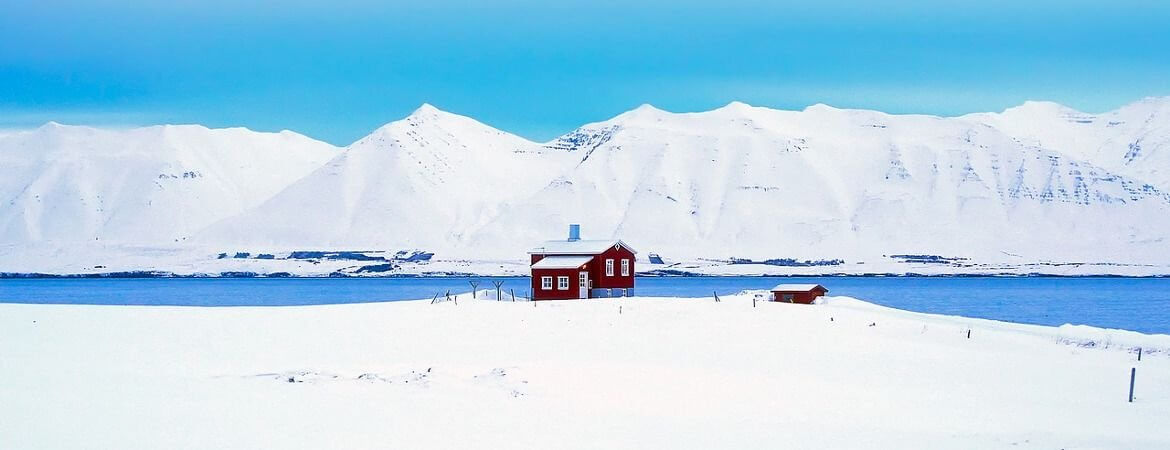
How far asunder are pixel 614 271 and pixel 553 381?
33396 millimetres

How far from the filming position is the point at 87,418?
18.4 meters

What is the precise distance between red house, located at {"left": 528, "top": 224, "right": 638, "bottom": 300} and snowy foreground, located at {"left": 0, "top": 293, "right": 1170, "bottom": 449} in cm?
1225

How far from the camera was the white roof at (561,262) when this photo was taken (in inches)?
2151

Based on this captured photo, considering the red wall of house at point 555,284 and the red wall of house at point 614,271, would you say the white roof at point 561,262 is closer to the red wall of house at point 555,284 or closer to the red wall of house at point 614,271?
the red wall of house at point 555,284

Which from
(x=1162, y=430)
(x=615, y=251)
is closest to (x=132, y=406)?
(x=1162, y=430)

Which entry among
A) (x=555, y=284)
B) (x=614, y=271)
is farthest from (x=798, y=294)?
(x=555, y=284)

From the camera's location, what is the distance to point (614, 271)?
57.7 metres

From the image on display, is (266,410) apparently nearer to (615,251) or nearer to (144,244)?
(615,251)

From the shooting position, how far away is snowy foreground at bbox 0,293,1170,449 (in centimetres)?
1831

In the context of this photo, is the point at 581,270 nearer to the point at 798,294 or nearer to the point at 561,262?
the point at 561,262

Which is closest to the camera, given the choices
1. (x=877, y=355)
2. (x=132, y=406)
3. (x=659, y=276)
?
(x=132, y=406)

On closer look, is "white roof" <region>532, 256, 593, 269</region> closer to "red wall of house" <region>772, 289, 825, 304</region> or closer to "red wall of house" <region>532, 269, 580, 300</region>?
"red wall of house" <region>532, 269, 580, 300</region>

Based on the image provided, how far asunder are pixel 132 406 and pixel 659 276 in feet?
488

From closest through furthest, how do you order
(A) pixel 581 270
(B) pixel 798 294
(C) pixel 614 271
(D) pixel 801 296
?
(D) pixel 801 296 < (B) pixel 798 294 < (A) pixel 581 270 < (C) pixel 614 271
